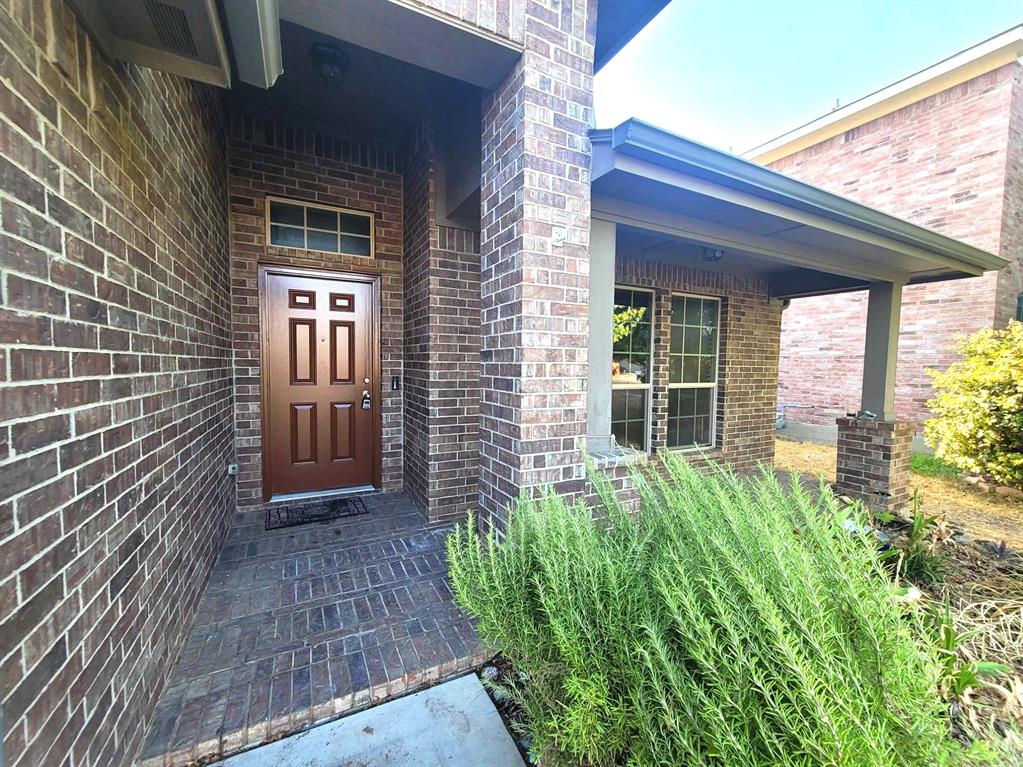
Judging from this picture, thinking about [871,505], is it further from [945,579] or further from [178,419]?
[178,419]

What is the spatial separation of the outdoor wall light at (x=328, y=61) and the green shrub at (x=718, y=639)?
10.1ft

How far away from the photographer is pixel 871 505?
4379 millimetres

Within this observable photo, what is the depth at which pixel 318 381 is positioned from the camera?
391cm

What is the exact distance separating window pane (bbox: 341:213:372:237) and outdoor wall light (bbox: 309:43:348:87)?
125cm

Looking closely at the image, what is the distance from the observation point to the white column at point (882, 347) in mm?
4398

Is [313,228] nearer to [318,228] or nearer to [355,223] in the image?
[318,228]

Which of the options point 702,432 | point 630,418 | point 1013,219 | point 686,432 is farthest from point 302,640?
point 1013,219

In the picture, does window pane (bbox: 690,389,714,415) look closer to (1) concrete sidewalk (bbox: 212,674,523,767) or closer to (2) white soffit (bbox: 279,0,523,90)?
(2) white soffit (bbox: 279,0,523,90)

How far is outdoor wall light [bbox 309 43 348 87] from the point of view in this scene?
2.60m

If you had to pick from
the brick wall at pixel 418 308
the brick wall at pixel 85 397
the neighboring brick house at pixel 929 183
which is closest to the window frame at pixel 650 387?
the brick wall at pixel 418 308

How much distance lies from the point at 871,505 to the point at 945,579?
2.68 metres

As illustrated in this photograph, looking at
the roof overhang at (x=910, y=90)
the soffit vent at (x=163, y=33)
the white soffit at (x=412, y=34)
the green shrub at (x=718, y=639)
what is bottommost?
the green shrub at (x=718, y=639)

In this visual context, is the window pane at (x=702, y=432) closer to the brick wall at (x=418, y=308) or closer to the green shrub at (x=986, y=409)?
the green shrub at (x=986, y=409)

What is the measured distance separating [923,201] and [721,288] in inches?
184
